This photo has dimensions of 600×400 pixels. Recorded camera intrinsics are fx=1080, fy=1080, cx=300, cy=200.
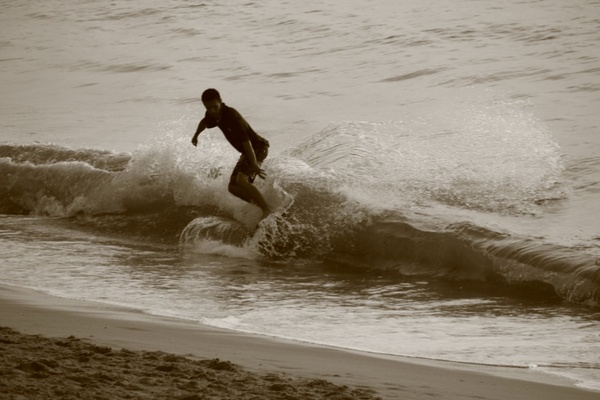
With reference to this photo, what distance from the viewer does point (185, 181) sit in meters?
13.6

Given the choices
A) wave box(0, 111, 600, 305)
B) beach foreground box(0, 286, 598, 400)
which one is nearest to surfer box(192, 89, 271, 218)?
wave box(0, 111, 600, 305)

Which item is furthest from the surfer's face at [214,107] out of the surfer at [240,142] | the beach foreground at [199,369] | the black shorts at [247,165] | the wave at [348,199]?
the beach foreground at [199,369]

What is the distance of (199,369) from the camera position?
5438 mm

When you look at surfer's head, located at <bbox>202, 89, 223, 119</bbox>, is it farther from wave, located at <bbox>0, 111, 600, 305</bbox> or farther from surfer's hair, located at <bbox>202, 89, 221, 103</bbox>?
wave, located at <bbox>0, 111, 600, 305</bbox>

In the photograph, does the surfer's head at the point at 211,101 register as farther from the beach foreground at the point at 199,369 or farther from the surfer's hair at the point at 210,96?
the beach foreground at the point at 199,369

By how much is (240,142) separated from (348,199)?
1.55 metres

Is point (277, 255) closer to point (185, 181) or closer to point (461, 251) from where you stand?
point (461, 251)

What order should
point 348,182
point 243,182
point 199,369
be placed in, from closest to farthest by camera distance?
point 199,369, point 243,182, point 348,182

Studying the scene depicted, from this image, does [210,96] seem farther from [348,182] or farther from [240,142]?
[348,182]

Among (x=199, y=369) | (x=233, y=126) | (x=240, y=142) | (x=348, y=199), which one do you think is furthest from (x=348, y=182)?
(x=199, y=369)

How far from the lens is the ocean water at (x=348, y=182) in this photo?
8383 millimetres

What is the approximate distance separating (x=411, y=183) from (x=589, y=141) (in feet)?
10.3

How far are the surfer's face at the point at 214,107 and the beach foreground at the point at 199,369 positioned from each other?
365cm

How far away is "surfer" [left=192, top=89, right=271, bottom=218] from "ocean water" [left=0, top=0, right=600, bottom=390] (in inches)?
17.4
